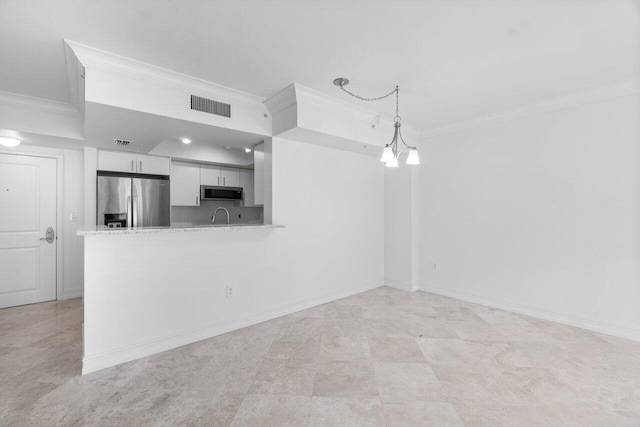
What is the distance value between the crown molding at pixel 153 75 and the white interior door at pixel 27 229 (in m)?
2.76

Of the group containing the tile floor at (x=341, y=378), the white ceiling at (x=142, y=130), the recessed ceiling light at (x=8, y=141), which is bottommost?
the tile floor at (x=341, y=378)

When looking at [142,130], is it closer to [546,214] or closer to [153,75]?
[153,75]

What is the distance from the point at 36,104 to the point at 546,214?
605cm

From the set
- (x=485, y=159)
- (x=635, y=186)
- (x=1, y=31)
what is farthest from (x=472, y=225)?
(x=1, y=31)

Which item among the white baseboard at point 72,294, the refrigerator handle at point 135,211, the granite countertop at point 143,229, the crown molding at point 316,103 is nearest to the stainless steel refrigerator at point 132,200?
the refrigerator handle at point 135,211

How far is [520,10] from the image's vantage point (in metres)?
1.93

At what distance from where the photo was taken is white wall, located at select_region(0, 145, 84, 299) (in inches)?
170

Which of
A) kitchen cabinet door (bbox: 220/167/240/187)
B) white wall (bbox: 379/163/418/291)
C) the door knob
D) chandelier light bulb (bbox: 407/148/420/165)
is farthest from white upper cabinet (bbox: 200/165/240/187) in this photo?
chandelier light bulb (bbox: 407/148/420/165)

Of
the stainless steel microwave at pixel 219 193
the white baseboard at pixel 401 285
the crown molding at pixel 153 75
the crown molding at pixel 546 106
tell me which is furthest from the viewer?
the stainless steel microwave at pixel 219 193

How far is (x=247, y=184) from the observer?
222 inches

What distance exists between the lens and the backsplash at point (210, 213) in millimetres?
5266

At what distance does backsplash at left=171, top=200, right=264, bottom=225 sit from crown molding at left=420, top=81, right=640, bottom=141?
315cm

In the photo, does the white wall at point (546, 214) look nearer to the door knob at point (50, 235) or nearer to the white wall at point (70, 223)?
the white wall at point (70, 223)

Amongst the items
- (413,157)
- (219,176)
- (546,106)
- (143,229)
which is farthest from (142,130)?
(546,106)
